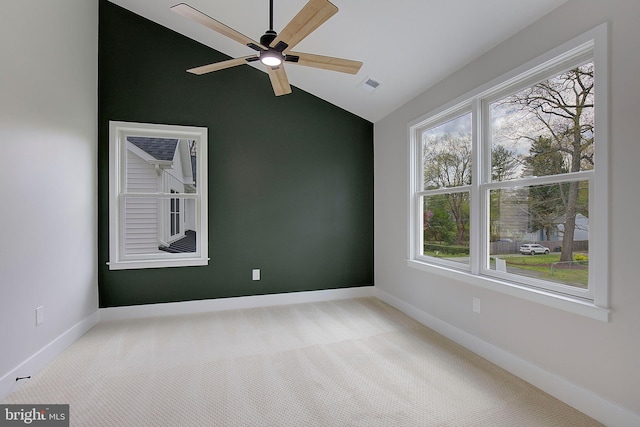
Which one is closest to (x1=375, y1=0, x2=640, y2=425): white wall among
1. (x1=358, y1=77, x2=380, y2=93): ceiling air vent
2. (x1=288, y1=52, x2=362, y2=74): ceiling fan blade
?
(x1=358, y1=77, x2=380, y2=93): ceiling air vent

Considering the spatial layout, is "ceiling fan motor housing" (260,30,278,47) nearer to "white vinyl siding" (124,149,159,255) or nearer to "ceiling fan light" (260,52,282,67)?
"ceiling fan light" (260,52,282,67)

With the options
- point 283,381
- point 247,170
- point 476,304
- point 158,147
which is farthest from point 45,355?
point 476,304

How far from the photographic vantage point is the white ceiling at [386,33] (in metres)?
2.28

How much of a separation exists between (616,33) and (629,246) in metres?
1.18

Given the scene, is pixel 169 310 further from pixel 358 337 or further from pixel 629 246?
pixel 629 246

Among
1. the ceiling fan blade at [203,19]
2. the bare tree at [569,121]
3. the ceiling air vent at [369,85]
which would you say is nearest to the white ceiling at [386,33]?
the ceiling air vent at [369,85]

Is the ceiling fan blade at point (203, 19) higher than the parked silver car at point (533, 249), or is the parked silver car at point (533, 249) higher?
the ceiling fan blade at point (203, 19)

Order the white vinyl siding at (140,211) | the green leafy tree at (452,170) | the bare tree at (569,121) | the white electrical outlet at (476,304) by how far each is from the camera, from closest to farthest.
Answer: the bare tree at (569,121), the white electrical outlet at (476,304), the green leafy tree at (452,170), the white vinyl siding at (140,211)

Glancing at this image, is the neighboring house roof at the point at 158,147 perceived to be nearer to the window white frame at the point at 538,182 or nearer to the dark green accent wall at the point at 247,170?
the dark green accent wall at the point at 247,170

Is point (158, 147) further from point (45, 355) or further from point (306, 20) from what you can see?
point (306, 20)

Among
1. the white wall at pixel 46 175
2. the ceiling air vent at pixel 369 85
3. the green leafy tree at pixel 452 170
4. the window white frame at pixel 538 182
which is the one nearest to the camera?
the window white frame at pixel 538 182

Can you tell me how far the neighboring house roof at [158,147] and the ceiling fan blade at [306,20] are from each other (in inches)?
94.1

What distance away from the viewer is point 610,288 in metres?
1.75

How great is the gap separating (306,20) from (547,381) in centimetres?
278
